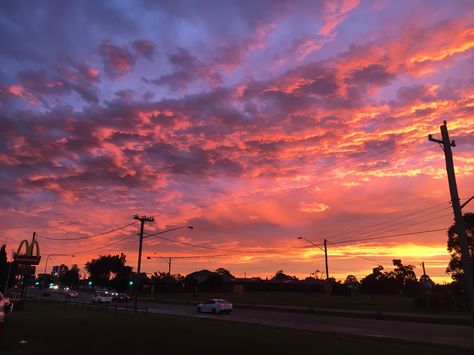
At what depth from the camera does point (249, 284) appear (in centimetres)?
15325

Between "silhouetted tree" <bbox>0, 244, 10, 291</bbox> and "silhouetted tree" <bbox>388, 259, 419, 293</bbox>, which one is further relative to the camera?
"silhouetted tree" <bbox>388, 259, 419, 293</bbox>

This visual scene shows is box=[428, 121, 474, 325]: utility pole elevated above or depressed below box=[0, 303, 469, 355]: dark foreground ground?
above

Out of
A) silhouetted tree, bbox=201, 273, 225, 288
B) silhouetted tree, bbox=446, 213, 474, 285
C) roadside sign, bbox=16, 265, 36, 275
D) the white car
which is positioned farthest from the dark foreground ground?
silhouetted tree, bbox=201, 273, 225, 288

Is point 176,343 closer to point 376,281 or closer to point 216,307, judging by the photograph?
point 216,307

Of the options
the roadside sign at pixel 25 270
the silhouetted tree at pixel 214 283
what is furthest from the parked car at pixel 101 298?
the silhouetted tree at pixel 214 283

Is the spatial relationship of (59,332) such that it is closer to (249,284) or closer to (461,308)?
(461,308)

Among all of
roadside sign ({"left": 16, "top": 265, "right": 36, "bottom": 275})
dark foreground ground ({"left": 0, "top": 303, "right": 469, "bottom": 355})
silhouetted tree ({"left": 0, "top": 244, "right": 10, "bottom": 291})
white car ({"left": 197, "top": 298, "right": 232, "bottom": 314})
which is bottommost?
dark foreground ground ({"left": 0, "top": 303, "right": 469, "bottom": 355})

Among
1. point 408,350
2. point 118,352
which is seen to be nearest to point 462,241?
point 408,350

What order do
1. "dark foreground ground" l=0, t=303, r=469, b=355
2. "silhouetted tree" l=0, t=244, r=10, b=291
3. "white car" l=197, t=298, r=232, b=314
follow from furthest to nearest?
"silhouetted tree" l=0, t=244, r=10, b=291 < "white car" l=197, t=298, r=232, b=314 < "dark foreground ground" l=0, t=303, r=469, b=355

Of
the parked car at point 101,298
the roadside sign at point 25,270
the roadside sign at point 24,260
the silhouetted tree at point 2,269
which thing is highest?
the silhouetted tree at point 2,269

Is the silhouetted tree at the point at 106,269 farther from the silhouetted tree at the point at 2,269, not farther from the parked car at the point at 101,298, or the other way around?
the parked car at the point at 101,298

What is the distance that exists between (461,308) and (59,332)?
43.2 metres

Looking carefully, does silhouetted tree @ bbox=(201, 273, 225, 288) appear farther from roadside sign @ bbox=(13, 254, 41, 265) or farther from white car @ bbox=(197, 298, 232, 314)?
roadside sign @ bbox=(13, 254, 41, 265)

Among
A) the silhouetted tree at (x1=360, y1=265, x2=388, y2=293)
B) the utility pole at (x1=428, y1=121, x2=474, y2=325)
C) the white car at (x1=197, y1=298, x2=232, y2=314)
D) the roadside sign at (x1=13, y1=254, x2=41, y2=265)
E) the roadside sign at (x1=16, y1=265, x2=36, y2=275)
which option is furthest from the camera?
the silhouetted tree at (x1=360, y1=265, x2=388, y2=293)
